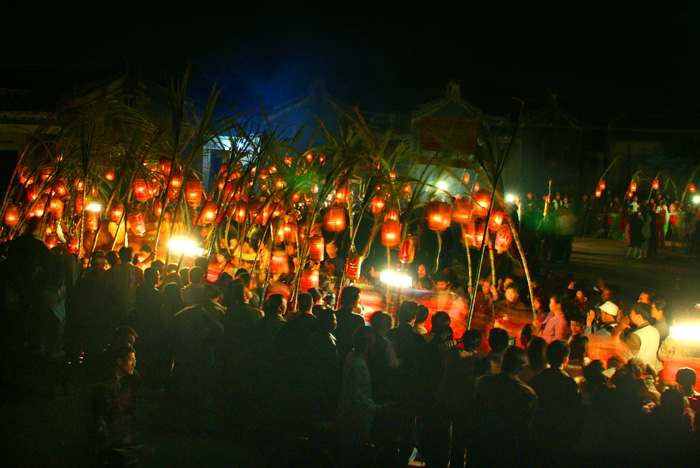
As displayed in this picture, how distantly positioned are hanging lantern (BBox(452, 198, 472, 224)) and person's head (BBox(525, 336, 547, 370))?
346cm

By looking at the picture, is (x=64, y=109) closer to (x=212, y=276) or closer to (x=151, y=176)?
(x=151, y=176)

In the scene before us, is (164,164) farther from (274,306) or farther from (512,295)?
(512,295)

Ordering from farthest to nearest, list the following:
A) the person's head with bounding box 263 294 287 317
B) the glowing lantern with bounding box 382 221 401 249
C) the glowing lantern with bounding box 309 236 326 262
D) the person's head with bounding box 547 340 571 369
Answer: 1. the glowing lantern with bounding box 309 236 326 262
2. the glowing lantern with bounding box 382 221 401 249
3. the person's head with bounding box 263 294 287 317
4. the person's head with bounding box 547 340 571 369

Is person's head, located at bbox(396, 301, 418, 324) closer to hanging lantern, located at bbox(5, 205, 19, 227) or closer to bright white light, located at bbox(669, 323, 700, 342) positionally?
bright white light, located at bbox(669, 323, 700, 342)

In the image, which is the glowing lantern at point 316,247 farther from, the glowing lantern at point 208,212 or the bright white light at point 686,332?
the bright white light at point 686,332

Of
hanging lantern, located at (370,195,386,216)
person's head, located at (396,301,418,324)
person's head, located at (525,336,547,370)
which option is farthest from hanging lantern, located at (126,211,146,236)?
person's head, located at (525,336,547,370)

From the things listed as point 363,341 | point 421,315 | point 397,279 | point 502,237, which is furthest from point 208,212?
point 363,341

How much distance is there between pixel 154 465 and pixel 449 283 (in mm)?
5408

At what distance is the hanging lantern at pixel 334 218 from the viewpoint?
9109 millimetres

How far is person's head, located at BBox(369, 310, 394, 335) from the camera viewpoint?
5168 mm

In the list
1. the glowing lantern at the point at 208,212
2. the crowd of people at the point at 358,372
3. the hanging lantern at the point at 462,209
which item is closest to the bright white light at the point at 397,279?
the hanging lantern at the point at 462,209

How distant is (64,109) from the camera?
10.2m

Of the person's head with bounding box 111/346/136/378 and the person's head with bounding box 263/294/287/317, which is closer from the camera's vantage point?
the person's head with bounding box 111/346/136/378

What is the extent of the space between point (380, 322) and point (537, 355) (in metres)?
1.43
